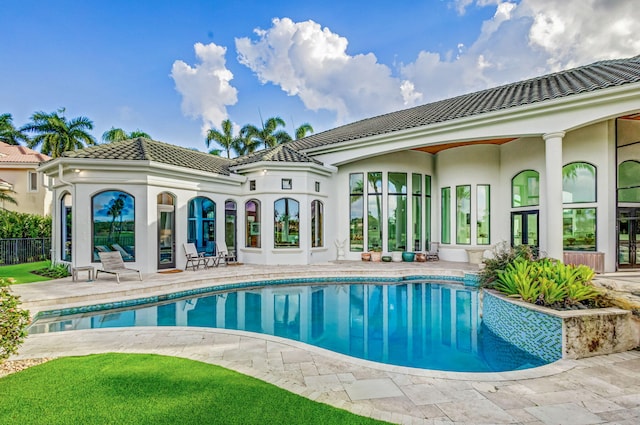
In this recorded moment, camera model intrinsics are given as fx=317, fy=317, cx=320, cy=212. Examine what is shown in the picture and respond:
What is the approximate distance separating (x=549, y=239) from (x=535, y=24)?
10.3 m

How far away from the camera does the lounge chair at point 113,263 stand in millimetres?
9805

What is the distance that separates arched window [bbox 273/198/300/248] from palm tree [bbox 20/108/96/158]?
2183 centimetres

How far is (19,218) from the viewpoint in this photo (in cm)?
1523

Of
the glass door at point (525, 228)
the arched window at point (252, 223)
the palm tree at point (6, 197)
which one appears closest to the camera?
the glass door at point (525, 228)

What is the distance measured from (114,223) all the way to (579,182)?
16.2 metres

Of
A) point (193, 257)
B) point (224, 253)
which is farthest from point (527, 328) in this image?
point (224, 253)

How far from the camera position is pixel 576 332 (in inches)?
189

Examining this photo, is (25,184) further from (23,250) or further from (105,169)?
(105,169)

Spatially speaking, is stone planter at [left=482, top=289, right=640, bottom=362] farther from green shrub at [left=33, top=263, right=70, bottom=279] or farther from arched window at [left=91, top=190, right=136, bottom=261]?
green shrub at [left=33, top=263, right=70, bottom=279]

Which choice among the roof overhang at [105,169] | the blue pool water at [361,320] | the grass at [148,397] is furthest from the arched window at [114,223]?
the grass at [148,397]

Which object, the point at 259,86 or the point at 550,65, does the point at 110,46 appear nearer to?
the point at 259,86

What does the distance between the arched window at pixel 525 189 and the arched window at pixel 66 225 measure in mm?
17181

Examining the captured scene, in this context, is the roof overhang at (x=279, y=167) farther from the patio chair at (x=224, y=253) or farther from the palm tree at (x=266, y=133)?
the palm tree at (x=266, y=133)

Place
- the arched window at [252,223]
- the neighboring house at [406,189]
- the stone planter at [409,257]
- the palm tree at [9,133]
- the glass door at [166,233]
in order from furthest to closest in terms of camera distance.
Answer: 1. the palm tree at [9,133]
2. the stone planter at [409,257]
3. the arched window at [252,223]
4. the glass door at [166,233]
5. the neighboring house at [406,189]
